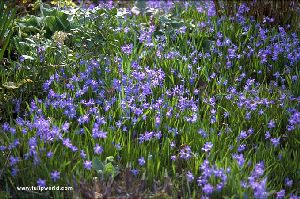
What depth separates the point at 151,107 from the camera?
334 centimetres

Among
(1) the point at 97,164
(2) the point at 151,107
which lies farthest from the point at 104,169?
(2) the point at 151,107

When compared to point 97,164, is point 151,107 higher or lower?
higher

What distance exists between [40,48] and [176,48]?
1150mm

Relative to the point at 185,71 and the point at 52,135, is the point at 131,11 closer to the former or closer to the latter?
the point at 185,71

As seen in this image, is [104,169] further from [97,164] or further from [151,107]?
[151,107]

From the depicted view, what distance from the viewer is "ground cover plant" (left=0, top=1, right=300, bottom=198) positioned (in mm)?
2768

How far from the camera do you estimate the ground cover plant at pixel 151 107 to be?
2.77 meters

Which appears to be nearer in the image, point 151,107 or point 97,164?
point 97,164

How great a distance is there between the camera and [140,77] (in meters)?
3.66

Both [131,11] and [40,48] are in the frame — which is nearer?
[40,48]

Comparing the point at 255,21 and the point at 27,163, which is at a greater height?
the point at 255,21

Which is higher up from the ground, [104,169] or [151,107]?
[151,107]

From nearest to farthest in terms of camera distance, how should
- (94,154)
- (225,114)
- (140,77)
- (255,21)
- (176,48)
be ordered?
(94,154)
(225,114)
(140,77)
(176,48)
(255,21)

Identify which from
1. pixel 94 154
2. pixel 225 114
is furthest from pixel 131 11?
pixel 94 154
